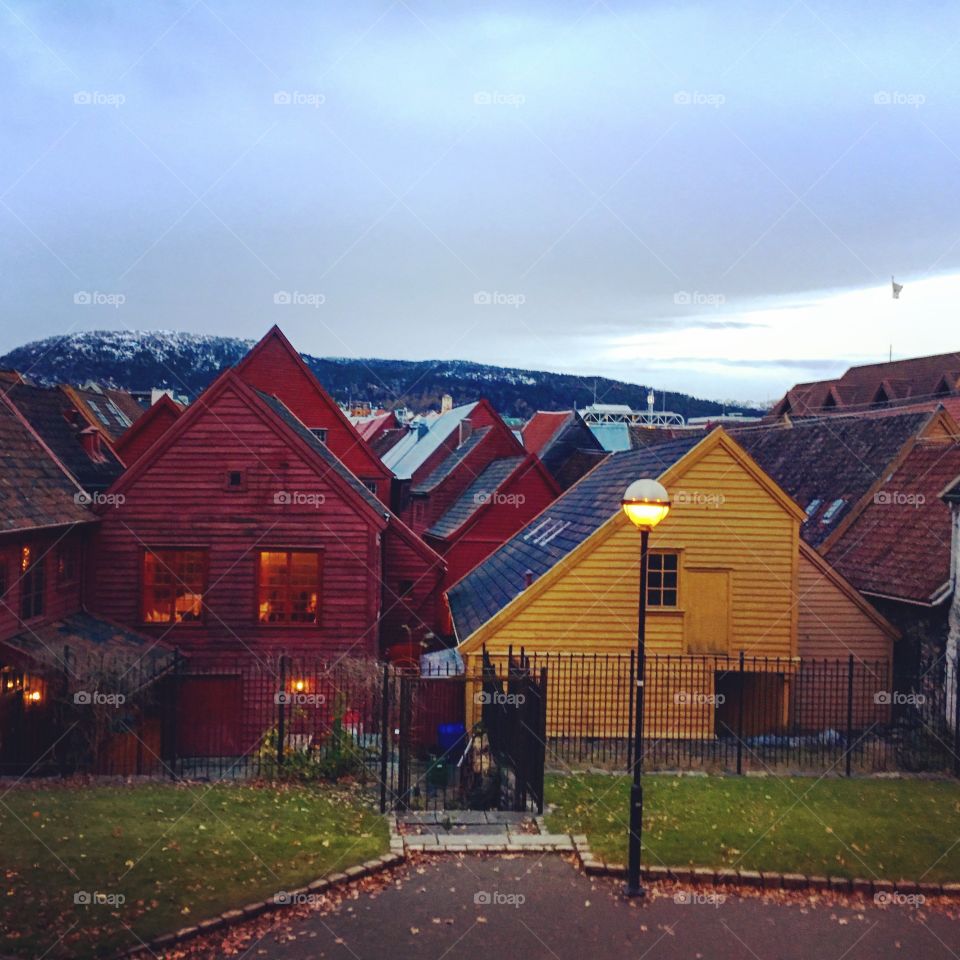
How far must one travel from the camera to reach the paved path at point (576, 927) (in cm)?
855

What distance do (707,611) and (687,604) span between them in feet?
1.55

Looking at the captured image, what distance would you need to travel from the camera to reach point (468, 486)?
133 feet

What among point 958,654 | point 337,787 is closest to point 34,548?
point 337,787

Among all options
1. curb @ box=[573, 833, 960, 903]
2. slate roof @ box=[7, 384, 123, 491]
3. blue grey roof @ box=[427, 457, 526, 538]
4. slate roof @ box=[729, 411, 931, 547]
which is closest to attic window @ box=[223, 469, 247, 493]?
slate roof @ box=[7, 384, 123, 491]

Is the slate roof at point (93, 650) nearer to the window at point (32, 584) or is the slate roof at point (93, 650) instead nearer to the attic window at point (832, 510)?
the window at point (32, 584)

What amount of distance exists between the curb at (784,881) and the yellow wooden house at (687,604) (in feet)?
22.5

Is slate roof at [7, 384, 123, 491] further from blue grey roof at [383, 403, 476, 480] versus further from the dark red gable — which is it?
blue grey roof at [383, 403, 476, 480]

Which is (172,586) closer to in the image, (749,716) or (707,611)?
(707,611)

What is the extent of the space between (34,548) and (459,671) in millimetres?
9550

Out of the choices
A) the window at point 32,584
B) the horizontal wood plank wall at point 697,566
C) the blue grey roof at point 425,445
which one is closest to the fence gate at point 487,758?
the horizontal wood plank wall at point 697,566

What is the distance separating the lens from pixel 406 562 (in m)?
25.4

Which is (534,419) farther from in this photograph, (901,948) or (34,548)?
(901,948)

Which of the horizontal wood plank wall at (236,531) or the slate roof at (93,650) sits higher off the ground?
the horizontal wood plank wall at (236,531)

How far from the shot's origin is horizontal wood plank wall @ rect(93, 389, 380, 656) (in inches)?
831
